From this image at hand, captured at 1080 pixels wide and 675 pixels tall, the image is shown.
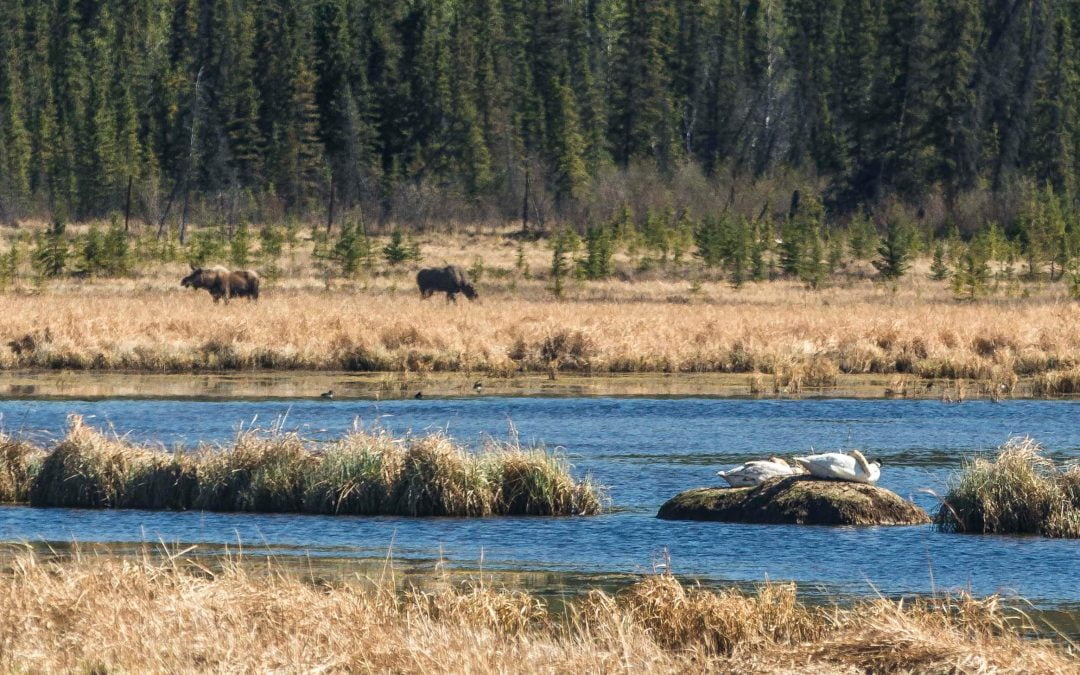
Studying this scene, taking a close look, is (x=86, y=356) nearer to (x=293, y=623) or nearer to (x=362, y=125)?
(x=293, y=623)

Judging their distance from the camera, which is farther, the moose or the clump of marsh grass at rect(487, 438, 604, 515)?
the moose

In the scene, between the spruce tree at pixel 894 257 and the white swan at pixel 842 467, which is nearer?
the white swan at pixel 842 467

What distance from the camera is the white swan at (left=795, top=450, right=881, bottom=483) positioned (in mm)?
18016

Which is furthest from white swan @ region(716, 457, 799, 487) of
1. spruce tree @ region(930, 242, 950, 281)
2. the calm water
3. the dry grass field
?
spruce tree @ region(930, 242, 950, 281)

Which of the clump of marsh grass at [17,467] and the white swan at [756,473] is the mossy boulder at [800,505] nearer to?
the white swan at [756,473]

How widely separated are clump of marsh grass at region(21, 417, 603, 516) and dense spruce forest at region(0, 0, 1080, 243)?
2091 inches

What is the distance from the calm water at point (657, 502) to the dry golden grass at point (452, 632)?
3.48ft

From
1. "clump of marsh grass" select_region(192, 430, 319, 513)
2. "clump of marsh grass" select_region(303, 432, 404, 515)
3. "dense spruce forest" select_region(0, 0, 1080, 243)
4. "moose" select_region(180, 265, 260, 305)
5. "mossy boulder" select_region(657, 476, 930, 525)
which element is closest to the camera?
"mossy boulder" select_region(657, 476, 930, 525)

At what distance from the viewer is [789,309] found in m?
43.9

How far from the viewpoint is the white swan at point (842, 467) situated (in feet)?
59.1

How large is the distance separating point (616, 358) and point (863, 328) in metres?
6.06

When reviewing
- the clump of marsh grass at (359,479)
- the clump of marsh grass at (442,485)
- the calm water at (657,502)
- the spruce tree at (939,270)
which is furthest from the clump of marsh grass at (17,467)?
the spruce tree at (939,270)

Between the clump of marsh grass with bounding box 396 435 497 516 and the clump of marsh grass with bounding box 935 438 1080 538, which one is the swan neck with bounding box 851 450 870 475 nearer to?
the clump of marsh grass with bounding box 935 438 1080 538

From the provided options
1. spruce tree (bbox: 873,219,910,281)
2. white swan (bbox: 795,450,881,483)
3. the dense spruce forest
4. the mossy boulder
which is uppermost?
the dense spruce forest
